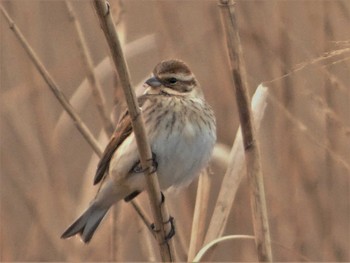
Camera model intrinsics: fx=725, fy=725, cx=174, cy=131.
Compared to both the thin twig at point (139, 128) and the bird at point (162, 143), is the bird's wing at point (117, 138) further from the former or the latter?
the thin twig at point (139, 128)

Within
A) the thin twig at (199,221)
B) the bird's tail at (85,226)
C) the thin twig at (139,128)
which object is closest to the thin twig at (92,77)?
the bird's tail at (85,226)

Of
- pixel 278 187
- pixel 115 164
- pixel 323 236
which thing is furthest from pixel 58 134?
pixel 323 236

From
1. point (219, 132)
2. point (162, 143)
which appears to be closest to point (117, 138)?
point (162, 143)

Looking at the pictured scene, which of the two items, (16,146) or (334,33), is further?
(16,146)

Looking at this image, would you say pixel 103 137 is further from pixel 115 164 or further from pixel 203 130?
pixel 203 130

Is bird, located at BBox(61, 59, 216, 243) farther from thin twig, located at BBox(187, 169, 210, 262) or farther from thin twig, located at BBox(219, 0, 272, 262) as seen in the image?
thin twig, located at BBox(219, 0, 272, 262)

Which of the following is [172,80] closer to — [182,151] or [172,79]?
[172,79]
